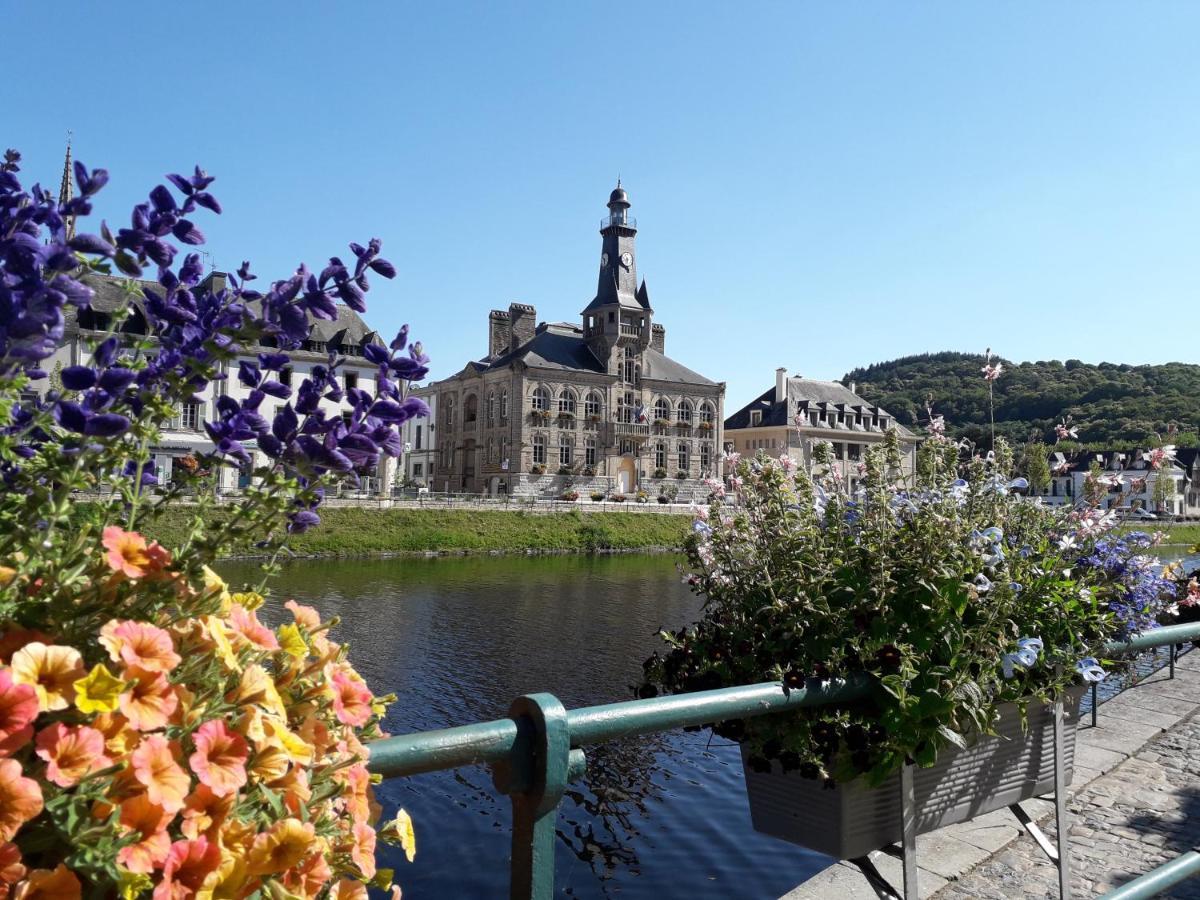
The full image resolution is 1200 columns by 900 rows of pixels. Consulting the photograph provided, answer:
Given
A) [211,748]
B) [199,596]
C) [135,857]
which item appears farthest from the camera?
[199,596]

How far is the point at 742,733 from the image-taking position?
2.78 meters

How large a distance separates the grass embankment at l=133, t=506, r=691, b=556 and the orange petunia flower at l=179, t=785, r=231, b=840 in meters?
34.9

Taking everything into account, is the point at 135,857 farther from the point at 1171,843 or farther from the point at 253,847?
the point at 1171,843

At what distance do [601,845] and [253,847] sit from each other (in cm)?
902

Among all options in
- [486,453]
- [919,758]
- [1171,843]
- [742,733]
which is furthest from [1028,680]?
[486,453]

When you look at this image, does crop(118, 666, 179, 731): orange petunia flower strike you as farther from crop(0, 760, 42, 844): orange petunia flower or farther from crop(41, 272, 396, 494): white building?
crop(41, 272, 396, 494): white building

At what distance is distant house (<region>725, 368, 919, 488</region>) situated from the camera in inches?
2803

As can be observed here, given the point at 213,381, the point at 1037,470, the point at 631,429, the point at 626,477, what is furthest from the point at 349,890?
the point at 626,477

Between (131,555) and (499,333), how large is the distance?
223 ft

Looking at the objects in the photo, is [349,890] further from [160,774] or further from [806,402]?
[806,402]

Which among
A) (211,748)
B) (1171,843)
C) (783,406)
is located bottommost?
(1171,843)

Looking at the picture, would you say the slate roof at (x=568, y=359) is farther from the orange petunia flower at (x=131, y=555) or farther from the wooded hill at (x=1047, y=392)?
the orange petunia flower at (x=131, y=555)

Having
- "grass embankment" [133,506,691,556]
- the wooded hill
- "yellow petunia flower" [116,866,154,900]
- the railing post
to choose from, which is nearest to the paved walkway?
the railing post

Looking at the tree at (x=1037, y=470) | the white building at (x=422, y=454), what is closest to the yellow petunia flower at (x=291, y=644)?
the tree at (x=1037, y=470)
